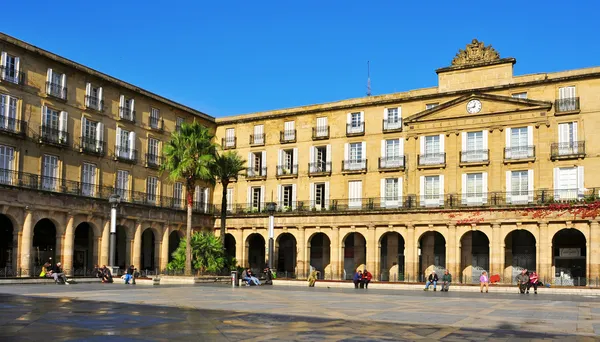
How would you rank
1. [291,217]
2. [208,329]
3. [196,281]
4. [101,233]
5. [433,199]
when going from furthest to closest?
[291,217]
[433,199]
[101,233]
[196,281]
[208,329]

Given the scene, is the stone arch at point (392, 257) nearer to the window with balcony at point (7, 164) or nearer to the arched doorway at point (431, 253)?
the arched doorway at point (431, 253)

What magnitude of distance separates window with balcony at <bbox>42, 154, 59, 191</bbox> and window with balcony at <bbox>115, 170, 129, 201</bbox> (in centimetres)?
600

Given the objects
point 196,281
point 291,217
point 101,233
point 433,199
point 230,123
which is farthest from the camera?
point 230,123

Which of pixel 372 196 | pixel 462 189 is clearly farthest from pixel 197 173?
pixel 462 189

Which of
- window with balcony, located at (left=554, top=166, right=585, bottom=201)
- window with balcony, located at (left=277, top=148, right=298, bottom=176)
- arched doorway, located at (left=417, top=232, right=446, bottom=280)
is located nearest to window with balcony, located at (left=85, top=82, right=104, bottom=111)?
window with balcony, located at (left=277, top=148, right=298, bottom=176)

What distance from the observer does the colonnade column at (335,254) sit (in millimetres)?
55375

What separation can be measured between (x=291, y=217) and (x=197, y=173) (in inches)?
537

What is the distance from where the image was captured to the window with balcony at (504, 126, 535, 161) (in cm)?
4968

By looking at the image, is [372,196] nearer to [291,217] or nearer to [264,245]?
[291,217]

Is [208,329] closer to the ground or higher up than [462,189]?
closer to the ground

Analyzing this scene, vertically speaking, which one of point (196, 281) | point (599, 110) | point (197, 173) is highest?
point (599, 110)

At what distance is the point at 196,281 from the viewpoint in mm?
43375

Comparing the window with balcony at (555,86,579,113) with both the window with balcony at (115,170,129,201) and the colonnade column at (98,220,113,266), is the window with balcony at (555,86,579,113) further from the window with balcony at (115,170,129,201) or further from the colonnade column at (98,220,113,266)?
the colonnade column at (98,220,113,266)

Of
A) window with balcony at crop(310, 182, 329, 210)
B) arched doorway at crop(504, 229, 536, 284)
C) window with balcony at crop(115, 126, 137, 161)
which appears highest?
window with balcony at crop(115, 126, 137, 161)
